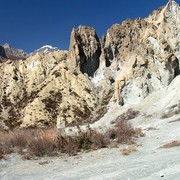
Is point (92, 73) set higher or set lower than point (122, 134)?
higher

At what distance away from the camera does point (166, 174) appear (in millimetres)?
9336

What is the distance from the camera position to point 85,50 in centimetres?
9806

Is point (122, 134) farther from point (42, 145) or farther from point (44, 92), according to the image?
point (44, 92)

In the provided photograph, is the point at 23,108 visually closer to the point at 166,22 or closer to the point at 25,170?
the point at 166,22

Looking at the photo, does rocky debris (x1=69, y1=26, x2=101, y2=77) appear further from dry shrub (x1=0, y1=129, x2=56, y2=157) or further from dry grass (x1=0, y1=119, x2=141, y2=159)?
dry grass (x1=0, y1=119, x2=141, y2=159)

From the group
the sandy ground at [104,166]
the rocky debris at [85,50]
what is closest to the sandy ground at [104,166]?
the sandy ground at [104,166]

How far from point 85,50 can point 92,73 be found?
812cm

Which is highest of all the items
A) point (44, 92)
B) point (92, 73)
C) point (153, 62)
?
point (92, 73)

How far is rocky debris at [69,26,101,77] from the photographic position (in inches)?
3767

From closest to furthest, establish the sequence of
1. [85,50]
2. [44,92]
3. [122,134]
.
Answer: [122,134] < [44,92] < [85,50]

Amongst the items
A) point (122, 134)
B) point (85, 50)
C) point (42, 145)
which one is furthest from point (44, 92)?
point (42, 145)

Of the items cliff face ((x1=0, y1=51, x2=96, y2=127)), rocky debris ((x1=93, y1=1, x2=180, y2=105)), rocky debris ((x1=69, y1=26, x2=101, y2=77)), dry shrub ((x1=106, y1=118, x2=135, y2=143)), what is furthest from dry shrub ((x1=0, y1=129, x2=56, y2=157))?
rocky debris ((x1=69, y1=26, x2=101, y2=77))

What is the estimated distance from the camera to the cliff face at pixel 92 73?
61000 millimetres

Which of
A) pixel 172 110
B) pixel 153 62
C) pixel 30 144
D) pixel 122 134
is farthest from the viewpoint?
pixel 153 62
